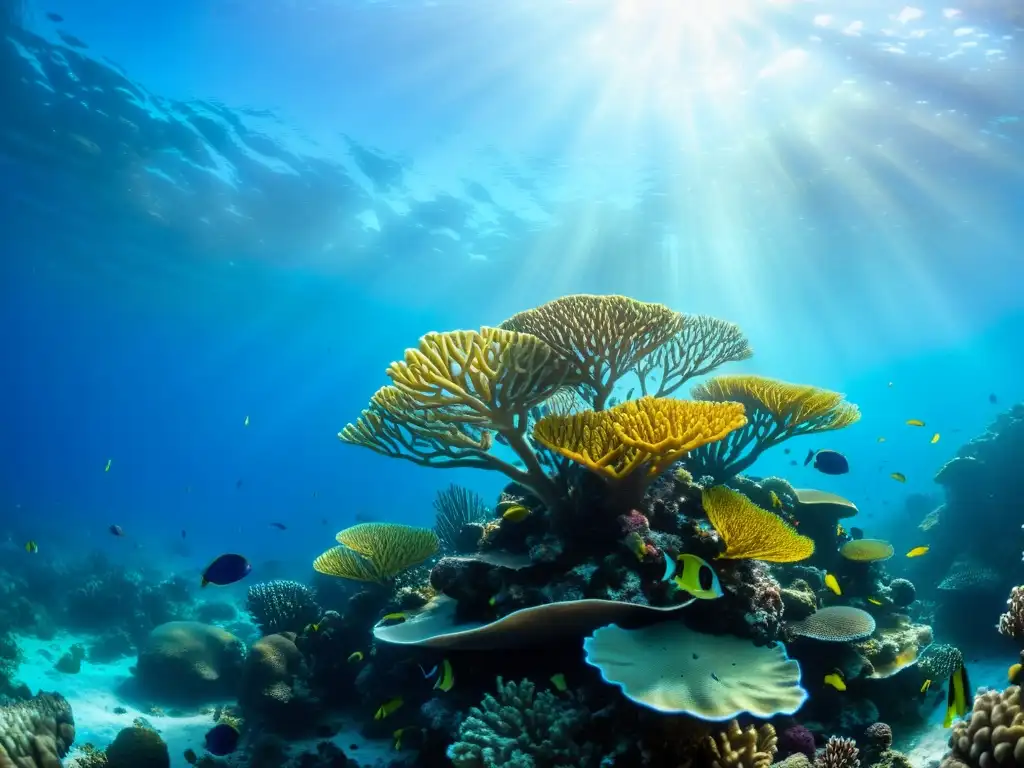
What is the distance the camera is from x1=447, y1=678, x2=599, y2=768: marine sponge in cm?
365

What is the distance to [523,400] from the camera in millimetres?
5039

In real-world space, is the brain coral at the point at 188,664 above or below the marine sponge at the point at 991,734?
above

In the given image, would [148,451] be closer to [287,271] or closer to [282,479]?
[282,479]

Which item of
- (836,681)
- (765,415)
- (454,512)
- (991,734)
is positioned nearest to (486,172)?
(454,512)

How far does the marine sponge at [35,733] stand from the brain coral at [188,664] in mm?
3452

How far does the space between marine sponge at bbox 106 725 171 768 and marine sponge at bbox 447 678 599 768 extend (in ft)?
14.5

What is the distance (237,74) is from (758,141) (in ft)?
73.5

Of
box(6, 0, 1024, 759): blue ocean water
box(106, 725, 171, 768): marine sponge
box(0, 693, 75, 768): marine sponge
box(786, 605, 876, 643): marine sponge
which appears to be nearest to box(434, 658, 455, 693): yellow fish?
box(786, 605, 876, 643): marine sponge

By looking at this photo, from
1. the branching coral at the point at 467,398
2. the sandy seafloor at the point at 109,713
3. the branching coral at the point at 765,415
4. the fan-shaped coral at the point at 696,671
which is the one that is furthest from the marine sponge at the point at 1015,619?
the sandy seafloor at the point at 109,713

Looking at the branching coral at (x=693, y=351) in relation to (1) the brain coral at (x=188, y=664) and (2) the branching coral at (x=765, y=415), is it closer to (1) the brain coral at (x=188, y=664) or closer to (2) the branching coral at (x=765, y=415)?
(2) the branching coral at (x=765, y=415)

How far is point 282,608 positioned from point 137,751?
10.9ft

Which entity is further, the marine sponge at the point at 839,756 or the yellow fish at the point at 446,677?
the yellow fish at the point at 446,677

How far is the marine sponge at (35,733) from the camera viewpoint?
17.2 feet

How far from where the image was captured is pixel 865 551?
6.65 metres
